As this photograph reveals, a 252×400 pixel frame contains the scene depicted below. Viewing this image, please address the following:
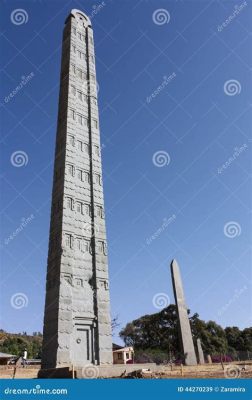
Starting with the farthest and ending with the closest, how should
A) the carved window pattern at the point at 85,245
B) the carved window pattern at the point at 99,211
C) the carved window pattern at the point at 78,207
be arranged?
the carved window pattern at the point at 99,211, the carved window pattern at the point at 78,207, the carved window pattern at the point at 85,245

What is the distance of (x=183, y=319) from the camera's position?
21094mm

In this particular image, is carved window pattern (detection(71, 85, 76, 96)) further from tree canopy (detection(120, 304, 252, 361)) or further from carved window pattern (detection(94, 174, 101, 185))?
tree canopy (detection(120, 304, 252, 361))

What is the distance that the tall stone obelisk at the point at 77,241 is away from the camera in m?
18.8

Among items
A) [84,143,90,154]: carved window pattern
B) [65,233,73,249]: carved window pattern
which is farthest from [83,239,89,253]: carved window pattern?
[84,143,90,154]: carved window pattern

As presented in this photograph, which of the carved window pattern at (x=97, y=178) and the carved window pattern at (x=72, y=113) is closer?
the carved window pattern at (x=97, y=178)

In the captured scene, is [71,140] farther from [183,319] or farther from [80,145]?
[183,319]

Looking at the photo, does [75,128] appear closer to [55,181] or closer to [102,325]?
[55,181]

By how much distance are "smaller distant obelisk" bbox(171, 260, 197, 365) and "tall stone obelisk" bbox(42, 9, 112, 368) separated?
430cm

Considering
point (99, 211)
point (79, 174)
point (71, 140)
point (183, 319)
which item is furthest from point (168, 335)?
point (71, 140)

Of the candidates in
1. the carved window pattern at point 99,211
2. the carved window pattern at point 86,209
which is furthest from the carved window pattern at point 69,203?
the carved window pattern at point 99,211

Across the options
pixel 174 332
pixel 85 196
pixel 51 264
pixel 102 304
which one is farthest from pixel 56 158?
pixel 174 332

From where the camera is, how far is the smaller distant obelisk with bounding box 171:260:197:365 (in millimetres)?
20125

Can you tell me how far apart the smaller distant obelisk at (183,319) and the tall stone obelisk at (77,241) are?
14.1ft

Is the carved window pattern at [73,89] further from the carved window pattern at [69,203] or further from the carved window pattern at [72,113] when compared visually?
the carved window pattern at [69,203]
